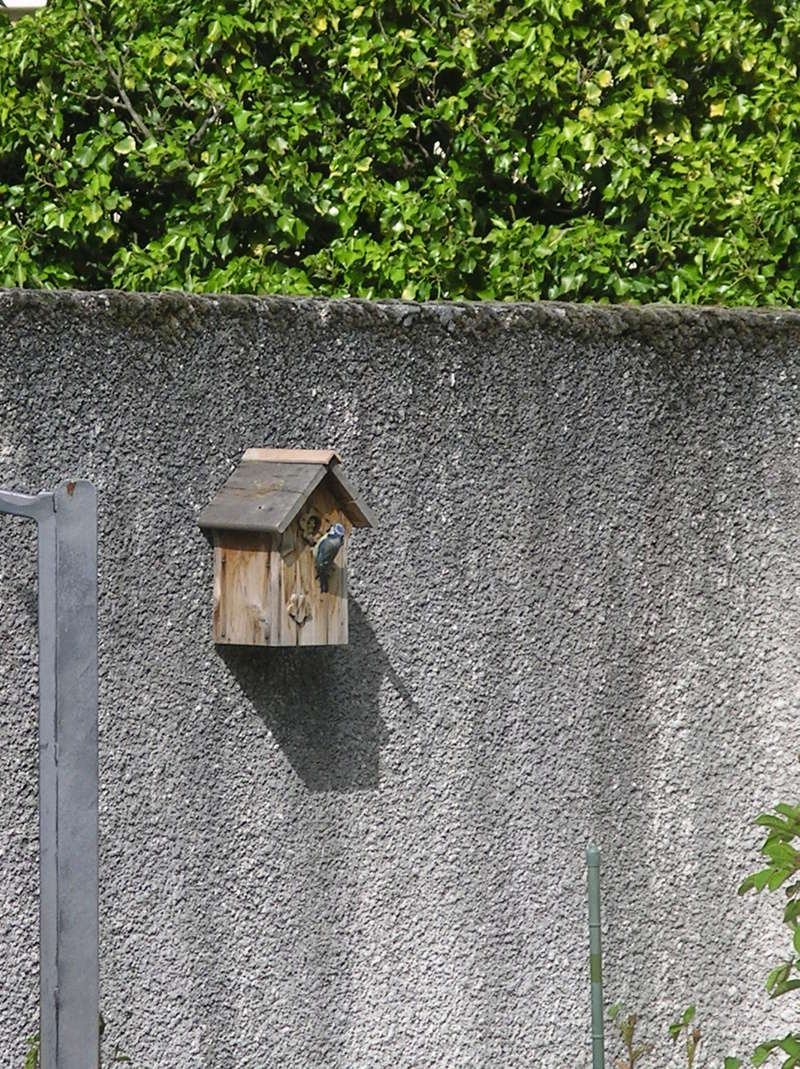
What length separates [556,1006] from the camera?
310 centimetres

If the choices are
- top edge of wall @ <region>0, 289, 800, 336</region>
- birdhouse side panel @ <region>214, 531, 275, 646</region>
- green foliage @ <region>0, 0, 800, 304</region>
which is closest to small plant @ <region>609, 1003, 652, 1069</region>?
birdhouse side panel @ <region>214, 531, 275, 646</region>

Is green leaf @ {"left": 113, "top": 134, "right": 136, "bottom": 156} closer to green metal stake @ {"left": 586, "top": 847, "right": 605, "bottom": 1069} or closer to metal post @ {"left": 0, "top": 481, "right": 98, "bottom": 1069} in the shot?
metal post @ {"left": 0, "top": 481, "right": 98, "bottom": 1069}

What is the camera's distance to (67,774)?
2.41m

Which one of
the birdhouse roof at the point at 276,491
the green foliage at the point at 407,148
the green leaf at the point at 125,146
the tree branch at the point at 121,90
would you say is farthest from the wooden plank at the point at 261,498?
the tree branch at the point at 121,90

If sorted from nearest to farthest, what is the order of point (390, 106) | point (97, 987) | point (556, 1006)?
point (97, 987) → point (556, 1006) → point (390, 106)

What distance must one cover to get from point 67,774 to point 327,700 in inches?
23.4

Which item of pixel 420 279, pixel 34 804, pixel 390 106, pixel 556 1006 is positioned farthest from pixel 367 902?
pixel 390 106

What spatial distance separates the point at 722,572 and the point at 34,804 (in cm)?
151

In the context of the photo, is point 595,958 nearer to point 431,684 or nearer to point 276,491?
point 431,684

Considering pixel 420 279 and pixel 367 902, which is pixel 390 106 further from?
pixel 367 902

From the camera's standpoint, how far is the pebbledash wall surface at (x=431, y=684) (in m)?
2.62

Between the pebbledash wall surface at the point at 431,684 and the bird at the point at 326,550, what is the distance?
188 millimetres

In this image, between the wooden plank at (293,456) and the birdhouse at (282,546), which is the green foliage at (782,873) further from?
the wooden plank at (293,456)

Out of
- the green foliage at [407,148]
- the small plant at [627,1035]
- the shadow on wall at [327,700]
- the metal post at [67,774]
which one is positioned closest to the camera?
the metal post at [67,774]
